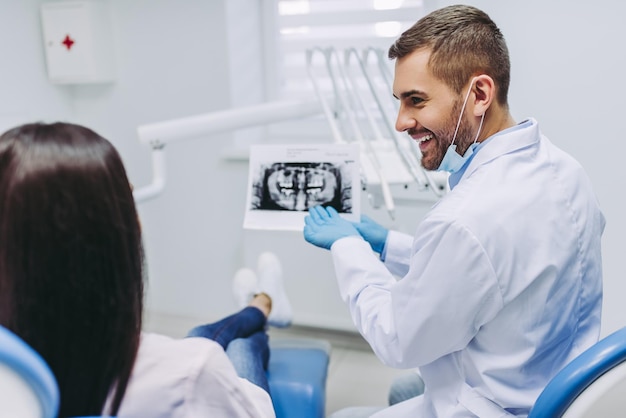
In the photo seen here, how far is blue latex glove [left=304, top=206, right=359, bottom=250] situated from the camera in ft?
4.02

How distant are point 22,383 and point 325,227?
82 centimetres

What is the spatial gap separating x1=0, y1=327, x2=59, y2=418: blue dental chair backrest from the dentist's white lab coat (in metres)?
0.56

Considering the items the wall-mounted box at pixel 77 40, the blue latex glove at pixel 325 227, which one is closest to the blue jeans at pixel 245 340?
the blue latex glove at pixel 325 227

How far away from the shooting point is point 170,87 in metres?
2.33

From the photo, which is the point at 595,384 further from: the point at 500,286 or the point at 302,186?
the point at 302,186

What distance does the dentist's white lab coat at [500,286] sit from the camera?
2.81 ft

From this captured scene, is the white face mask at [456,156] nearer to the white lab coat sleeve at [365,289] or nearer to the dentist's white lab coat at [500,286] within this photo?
the dentist's white lab coat at [500,286]

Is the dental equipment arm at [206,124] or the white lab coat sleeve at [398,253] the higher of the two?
the dental equipment arm at [206,124]

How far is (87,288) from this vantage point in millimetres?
627

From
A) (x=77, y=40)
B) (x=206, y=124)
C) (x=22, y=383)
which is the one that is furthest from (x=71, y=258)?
(x=77, y=40)

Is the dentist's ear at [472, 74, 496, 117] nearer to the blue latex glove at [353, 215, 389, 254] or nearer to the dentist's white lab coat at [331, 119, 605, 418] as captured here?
the dentist's white lab coat at [331, 119, 605, 418]

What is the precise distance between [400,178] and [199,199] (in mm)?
1105

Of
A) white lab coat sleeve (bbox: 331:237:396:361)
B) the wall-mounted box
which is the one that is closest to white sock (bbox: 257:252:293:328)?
white lab coat sleeve (bbox: 331:237:396:361)

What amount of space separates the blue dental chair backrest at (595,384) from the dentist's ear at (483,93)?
1.45 ft
